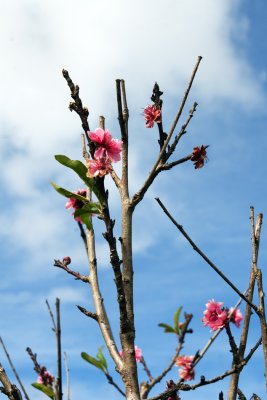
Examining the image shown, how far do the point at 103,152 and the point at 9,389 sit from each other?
1.14m

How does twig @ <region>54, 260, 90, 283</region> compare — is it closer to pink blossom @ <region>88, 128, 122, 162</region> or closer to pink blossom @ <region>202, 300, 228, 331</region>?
pink blossom @ <region>88, 128, 122, 162</region>

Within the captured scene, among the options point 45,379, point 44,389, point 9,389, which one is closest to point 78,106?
point 9,389

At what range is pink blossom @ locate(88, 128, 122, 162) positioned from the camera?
2.51 meters

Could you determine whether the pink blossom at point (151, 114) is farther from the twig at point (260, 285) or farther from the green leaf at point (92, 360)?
the green leaf at point (92, 360)

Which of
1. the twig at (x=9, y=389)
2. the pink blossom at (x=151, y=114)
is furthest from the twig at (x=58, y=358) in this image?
the pink blossom at (x=151, y=114)

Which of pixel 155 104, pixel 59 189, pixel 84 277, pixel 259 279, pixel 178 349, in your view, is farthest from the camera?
pixel 178 349

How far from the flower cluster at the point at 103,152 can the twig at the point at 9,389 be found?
85 cm

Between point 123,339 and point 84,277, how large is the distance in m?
0.73

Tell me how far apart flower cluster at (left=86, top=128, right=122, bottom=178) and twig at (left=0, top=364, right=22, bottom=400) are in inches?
33.4

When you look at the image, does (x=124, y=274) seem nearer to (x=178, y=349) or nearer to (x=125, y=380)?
(x=125, y=380)

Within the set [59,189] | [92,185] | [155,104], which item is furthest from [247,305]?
[155,104]

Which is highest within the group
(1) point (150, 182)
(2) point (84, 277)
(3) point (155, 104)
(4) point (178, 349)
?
(3) point (155, 104)

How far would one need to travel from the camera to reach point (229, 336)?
2385mm

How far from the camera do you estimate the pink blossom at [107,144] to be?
2506 millimetres
